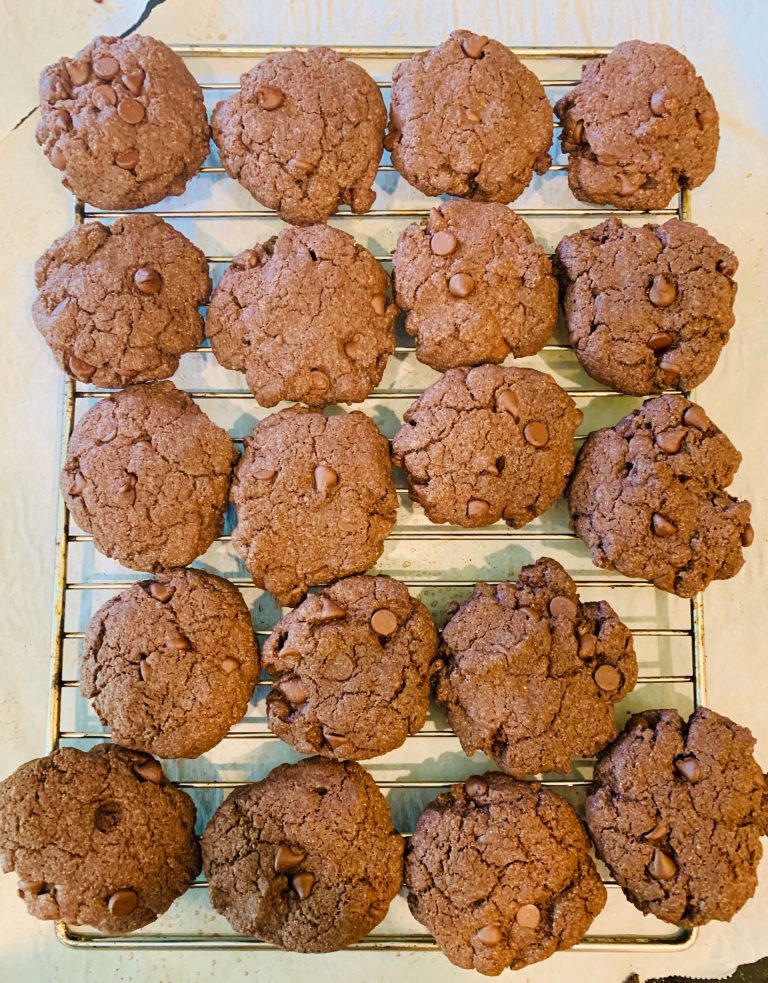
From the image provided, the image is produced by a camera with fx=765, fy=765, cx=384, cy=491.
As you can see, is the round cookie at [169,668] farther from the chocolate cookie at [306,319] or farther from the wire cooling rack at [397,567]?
the chocolate cookie at [306,319]

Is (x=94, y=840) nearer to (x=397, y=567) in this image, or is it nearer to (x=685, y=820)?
(x=397, y=567)

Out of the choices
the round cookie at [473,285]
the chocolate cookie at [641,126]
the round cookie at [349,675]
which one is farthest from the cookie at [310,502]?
the chocolate cookie at [641,126]

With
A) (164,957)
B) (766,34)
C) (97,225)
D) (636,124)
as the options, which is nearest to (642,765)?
(164,957)

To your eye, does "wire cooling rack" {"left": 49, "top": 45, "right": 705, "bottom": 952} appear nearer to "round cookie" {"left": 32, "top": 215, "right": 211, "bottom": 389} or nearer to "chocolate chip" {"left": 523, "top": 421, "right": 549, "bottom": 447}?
"round cookie" {"left": 32, "top": 215, "right": 211, "bottom": 389}

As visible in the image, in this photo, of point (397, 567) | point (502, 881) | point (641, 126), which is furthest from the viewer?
point (397, 567)

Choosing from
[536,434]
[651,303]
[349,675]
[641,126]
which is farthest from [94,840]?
[641,126]

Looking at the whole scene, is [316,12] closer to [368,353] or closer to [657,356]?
[368,353]
